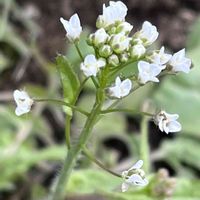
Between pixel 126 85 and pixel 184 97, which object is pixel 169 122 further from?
pixel 184 97

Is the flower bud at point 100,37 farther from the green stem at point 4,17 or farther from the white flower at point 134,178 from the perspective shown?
the green stem at point 4,17

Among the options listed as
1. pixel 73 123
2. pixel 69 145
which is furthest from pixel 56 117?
pixel 69 145

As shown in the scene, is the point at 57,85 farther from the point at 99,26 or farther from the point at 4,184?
the point at 99,26

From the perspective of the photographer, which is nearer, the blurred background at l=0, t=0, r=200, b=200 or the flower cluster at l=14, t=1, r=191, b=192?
the flower cluster at l=14, t=1, r=191, b=192

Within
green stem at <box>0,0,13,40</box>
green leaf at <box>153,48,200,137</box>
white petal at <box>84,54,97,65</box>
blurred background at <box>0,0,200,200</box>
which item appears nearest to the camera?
white petal at <box>84,54,97,65</box>

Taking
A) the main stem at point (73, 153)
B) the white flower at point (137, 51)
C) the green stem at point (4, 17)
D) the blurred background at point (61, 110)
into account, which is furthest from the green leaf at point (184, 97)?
the white flower at point (137, 51)

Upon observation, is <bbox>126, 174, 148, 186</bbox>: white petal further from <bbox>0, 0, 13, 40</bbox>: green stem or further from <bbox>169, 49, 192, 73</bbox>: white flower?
<bbox>0, 0, 13, 40</bbox>: green stem

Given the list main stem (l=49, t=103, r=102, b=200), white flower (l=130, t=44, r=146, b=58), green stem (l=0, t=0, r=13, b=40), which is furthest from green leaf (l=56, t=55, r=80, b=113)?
green stem (l=0, t=0, r=13, b=40)
